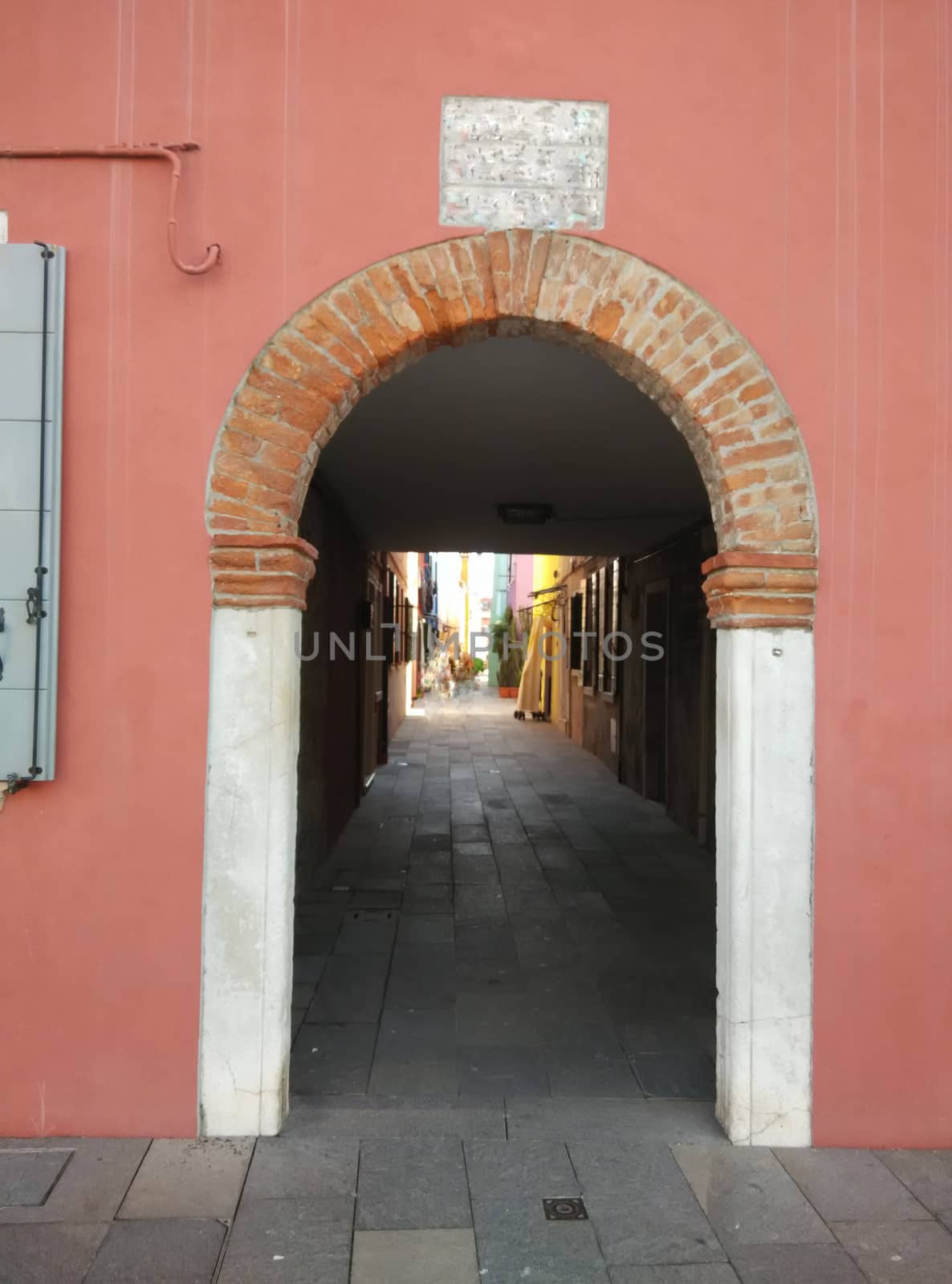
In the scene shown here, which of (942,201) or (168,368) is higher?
(942,201)

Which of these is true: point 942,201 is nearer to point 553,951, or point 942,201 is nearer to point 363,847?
point 553,951

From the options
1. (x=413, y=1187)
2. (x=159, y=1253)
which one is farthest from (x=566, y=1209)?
(x=159, y=1253)

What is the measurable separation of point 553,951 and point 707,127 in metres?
3.91

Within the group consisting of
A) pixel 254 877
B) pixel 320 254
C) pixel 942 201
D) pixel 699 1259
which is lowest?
pixel 699 1259

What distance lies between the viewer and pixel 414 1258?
7.72 ft

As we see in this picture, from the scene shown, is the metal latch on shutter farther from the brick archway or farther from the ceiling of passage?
the ceiling of passage

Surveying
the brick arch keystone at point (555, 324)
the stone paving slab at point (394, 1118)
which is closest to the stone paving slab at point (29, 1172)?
the stone paving slab at point (394, 1118)

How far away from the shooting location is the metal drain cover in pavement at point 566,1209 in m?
2.52

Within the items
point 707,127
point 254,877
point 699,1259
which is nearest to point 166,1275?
point 254,877

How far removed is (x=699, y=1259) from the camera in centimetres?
236

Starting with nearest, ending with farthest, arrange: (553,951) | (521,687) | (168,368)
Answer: (168,368)
(553,951)
(521,687)

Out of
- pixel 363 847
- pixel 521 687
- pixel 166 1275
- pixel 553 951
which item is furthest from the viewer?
pixel 521 687

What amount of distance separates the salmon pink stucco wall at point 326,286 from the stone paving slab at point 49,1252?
1.54 ft

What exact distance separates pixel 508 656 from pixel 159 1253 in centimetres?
2406
